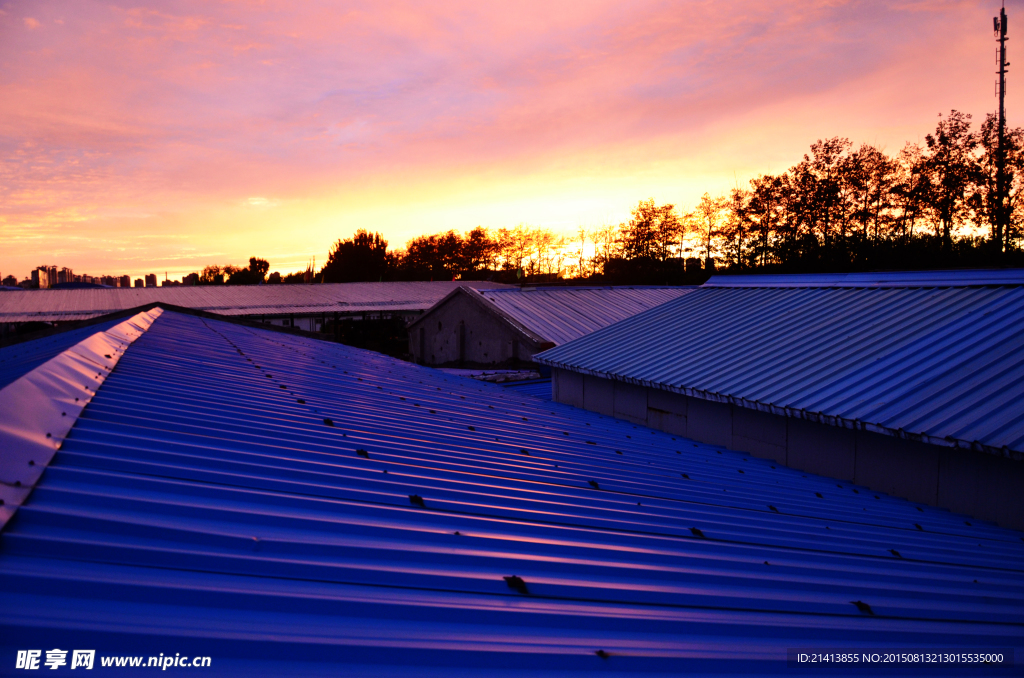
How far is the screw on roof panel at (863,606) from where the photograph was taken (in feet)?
13.6

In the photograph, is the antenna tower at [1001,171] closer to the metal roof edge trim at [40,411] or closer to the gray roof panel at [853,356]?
the gray roof panel at [853,356]

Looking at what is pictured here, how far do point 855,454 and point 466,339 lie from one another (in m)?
22.2

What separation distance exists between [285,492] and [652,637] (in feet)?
7.73

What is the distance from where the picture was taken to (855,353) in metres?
10.5

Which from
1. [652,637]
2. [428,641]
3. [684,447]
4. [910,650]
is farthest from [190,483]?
[684,447]

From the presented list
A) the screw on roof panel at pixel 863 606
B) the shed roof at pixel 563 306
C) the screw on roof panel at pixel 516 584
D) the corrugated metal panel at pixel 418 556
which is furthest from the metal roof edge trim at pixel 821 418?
the shed roof at pixel 563 306

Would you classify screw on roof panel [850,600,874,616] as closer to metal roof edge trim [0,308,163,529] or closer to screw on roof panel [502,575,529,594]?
screw on roof panel [502,575,529,594]

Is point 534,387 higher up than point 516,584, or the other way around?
point 516,584

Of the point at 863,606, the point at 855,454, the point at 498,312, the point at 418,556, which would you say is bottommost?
the point at 855,454

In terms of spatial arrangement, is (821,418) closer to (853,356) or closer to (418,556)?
(853,356)

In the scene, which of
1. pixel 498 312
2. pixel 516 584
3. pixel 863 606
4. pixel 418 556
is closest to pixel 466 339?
pixel 498 312

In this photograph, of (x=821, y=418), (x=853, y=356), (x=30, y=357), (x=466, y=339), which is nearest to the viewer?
(x=30, y=357)

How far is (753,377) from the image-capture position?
36.6 ft

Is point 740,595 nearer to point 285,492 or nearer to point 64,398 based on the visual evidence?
point 285,492
